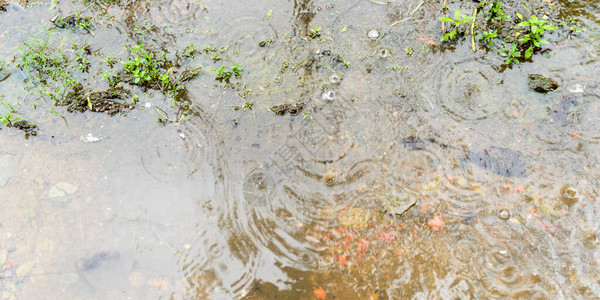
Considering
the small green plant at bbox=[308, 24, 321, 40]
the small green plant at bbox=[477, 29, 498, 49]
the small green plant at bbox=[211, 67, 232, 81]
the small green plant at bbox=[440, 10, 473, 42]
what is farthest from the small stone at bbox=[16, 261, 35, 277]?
the small green plant at bbox=[477, 29, 498, 49]

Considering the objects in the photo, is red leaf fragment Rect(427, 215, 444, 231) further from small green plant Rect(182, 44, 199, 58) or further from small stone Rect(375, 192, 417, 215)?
small green plant Rect(182, 44, 199, 58)

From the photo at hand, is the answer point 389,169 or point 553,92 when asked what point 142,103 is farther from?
point 553,92

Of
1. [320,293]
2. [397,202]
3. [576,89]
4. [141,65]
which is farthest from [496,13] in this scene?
[141,65]

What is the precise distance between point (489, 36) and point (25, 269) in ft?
17.3

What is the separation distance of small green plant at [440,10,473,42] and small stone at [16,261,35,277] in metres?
4.79

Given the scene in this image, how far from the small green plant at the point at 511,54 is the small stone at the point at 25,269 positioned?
205 inches

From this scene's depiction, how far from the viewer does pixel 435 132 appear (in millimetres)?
3408

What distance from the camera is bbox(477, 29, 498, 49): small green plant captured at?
3.76m

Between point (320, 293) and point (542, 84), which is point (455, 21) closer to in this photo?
point (542, 84)

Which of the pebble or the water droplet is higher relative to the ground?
the water droplet

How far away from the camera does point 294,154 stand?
3.38 m

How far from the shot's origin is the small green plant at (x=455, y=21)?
3680 mm

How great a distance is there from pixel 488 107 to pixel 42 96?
4.85m

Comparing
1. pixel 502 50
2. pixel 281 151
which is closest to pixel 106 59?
pixel 281 151
